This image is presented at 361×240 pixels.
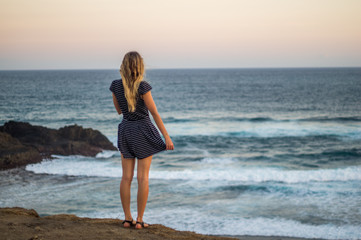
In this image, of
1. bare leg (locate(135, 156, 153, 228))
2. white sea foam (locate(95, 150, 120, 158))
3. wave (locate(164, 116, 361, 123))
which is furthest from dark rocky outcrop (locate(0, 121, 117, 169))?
wave (locate(164, 116, 361, 123))

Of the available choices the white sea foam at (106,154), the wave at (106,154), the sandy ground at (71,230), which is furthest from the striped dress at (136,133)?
the white sea foam at (106,154)

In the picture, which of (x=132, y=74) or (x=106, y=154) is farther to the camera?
(x=106, y=154)

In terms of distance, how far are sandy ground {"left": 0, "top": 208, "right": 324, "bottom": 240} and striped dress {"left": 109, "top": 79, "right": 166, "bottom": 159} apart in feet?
3.07

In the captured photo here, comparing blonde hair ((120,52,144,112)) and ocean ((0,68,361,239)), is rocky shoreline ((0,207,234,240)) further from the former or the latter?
ocean ((0,68,361,239))

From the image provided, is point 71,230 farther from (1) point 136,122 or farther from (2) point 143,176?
(1) point 136,122

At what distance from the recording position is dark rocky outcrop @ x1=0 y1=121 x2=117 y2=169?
48.9 feet

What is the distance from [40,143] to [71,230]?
45.7 feet

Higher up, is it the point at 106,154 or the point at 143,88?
the point at 143,88

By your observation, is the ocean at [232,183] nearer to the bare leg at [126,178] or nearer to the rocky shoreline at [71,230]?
the rocky shoreline at [71,230]

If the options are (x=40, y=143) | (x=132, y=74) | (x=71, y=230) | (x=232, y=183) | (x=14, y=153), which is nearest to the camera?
(x=132, y=74)

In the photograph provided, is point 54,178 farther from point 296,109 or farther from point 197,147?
point 296,109

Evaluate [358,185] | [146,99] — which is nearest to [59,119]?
[358,185]

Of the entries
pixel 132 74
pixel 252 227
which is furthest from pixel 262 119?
pixel 132 74

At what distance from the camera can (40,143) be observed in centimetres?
1705
